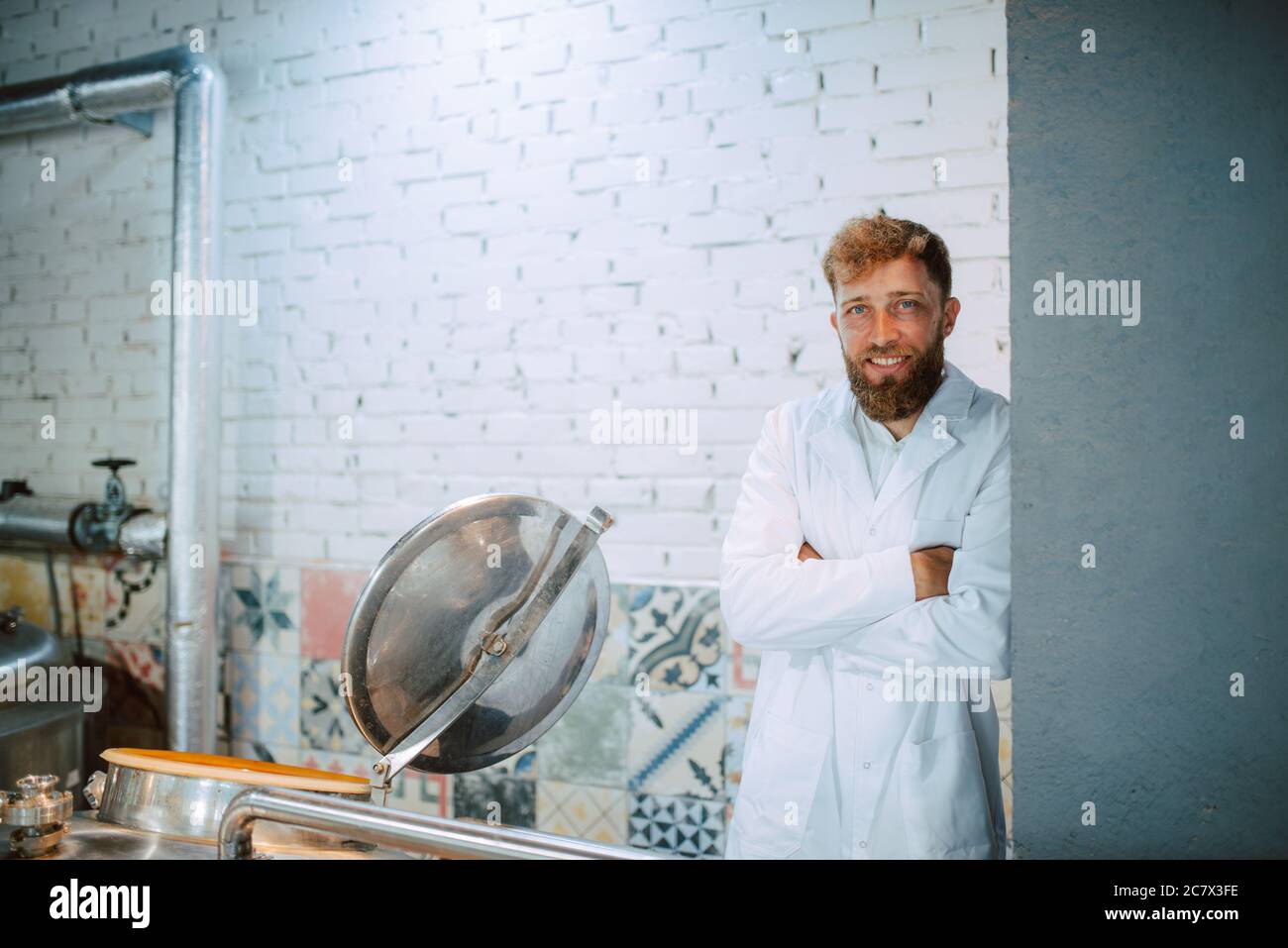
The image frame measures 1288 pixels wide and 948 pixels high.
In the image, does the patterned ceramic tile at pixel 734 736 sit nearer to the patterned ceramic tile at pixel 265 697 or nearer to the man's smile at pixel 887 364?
the man's smile at pixel 887 364

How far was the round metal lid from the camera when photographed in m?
1.14

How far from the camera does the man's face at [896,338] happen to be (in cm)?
172

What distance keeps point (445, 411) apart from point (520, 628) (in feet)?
4.69

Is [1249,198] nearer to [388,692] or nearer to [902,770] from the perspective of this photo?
[902,770]

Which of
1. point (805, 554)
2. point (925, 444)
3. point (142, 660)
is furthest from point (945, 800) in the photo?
point (142, 660)

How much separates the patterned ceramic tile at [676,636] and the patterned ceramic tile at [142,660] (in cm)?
154

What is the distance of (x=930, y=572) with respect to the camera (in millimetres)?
1528

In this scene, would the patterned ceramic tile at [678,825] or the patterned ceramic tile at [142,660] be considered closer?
the patterned ceramic tile at [678,825]

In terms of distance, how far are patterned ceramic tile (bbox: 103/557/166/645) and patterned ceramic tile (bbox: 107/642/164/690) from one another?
19mm

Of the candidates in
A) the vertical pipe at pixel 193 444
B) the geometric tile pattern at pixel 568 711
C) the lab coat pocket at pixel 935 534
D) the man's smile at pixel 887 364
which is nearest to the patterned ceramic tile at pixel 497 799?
the geometric tile pattern at pixel 568 711

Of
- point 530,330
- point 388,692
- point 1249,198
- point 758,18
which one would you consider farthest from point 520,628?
point 758,18

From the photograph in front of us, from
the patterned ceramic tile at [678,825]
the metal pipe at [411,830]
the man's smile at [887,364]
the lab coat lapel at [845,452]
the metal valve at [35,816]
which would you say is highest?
the man's smile at [887,364]

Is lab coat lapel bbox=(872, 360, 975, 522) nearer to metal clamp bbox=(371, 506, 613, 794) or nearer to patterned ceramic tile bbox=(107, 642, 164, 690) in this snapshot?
metal clamp bbox=(371, 506, 613, 794)

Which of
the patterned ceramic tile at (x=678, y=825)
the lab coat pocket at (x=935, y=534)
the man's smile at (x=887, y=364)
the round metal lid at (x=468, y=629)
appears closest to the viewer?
the round metal lid at (x=468, y=629)
